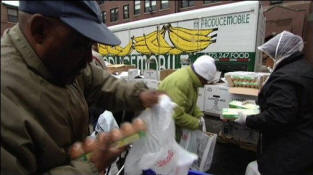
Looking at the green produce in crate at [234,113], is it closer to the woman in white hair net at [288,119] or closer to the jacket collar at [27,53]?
the woman in white hair net at [288,119]

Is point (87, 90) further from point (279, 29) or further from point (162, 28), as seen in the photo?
point (279, 29)

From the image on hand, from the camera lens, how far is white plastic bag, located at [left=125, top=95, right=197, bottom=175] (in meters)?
1.20

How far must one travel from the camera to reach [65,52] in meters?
0.85

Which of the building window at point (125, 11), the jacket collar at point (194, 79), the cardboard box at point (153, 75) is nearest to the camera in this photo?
the jacket collar at point (194, 79)

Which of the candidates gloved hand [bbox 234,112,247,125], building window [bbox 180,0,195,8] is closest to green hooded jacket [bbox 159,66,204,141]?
gloved hand [bbox 234,112,247,125]

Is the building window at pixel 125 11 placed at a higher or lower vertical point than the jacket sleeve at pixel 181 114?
higher

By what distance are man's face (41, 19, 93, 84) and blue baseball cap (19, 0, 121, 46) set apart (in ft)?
0.11

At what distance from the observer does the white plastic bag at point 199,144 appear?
2.92 metres

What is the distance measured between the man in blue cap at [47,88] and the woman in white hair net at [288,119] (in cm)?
170

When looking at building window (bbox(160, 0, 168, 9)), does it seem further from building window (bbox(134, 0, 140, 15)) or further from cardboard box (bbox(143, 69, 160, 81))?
cardboard box (bbox(143, 69, 160, 81))

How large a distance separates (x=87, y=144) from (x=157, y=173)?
2.46 ft

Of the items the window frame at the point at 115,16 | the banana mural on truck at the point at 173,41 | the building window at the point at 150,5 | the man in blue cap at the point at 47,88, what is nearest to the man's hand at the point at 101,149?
the man in blue cap at the point at 47,88

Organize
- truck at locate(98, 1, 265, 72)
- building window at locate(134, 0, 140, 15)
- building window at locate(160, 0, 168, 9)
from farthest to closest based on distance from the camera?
building window at locate(134, 0, 140, 15) < building window at locate(160, 0, 168, 9) < truck at locate(98, 1, 265, 72)

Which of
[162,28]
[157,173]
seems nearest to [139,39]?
[162,28]
